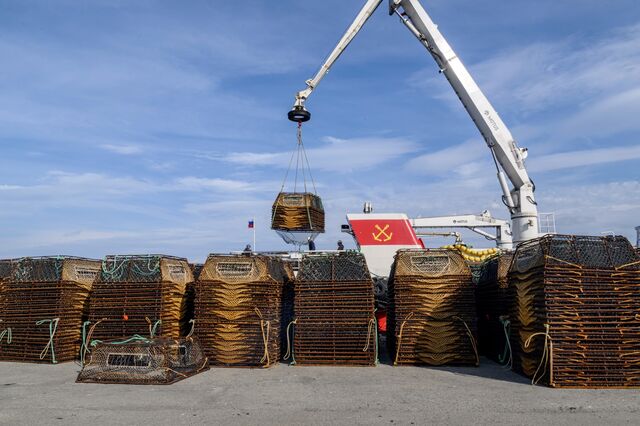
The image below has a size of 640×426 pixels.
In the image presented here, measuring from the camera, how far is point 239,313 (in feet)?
35.5

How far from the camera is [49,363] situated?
11.1 meters

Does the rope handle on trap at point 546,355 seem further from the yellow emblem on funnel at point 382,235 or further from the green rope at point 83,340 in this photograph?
the yellow emblem on funnel at point 382,235

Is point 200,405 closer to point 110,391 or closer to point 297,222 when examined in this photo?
point 110,391

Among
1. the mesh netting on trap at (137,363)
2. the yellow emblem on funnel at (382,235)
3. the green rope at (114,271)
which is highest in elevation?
the yellow emblem on funnel at (382,235)

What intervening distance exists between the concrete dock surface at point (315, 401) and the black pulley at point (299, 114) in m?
10.9

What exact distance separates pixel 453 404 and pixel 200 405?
394 centimetres

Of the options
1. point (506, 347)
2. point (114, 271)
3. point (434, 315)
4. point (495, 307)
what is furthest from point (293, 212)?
point (506, 347)

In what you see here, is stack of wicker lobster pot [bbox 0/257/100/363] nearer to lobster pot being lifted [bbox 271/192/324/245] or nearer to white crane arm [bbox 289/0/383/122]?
lobster pot being lifted [bbox 271/192/324/245]

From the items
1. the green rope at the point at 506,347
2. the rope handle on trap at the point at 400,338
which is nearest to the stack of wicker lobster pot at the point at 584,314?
the green rope at the point at 506,347

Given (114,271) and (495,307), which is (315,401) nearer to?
(495,307)

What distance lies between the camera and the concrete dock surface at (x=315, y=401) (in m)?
6.38

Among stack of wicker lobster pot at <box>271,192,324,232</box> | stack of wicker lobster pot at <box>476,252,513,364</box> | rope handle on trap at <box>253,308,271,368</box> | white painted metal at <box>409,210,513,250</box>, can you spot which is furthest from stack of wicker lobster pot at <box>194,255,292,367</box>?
white painted metal at <box>409,210,513,250</box>

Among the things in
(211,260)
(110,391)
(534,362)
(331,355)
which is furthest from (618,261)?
(110,391)

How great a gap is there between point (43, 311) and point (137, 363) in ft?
13.0
